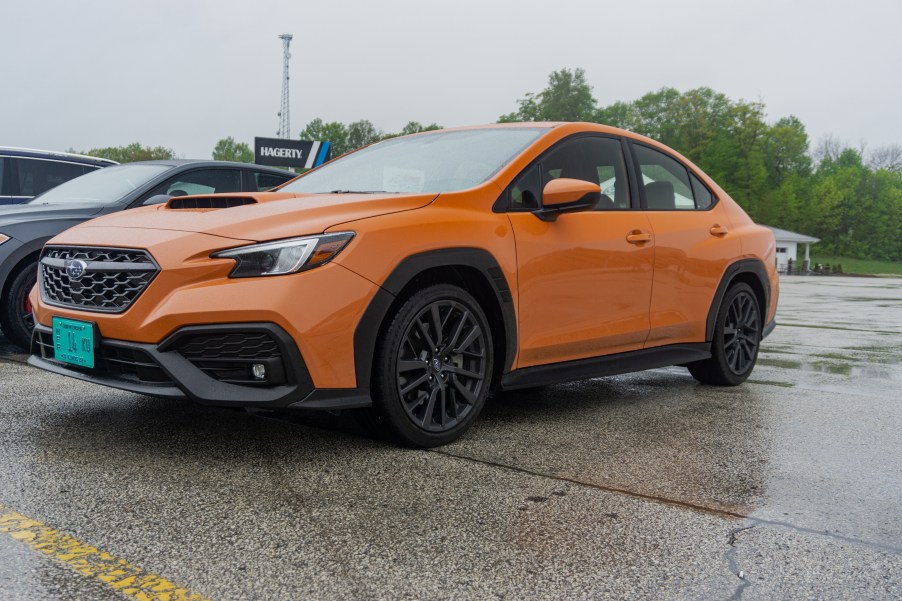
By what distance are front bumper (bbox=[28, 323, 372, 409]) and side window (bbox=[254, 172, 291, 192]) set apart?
492 cm

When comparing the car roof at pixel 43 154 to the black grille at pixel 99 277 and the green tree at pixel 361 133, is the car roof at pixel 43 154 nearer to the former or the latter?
the black grille at pixel 99 277

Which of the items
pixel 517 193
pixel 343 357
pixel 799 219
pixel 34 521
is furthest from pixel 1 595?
pixel 799 219

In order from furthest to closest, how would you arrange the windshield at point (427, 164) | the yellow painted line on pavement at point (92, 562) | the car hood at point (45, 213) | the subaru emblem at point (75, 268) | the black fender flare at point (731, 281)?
the car hood at point (45, 213), the black fender flare at point (731, 281), the windshield at point (427, 164), the subaru emblem at point (75, 268), the yellow painted line on pavement at point (92, 562)

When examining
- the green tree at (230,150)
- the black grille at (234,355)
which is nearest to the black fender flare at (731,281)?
the black grille at (234,355)

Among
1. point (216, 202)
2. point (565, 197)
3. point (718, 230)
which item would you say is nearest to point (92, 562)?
point (216, 202)

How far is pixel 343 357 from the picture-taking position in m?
3.71

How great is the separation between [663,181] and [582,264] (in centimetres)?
123

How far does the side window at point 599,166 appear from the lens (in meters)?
4.93

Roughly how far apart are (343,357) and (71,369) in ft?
4.32

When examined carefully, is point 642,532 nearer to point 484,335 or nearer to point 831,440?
point 484,335

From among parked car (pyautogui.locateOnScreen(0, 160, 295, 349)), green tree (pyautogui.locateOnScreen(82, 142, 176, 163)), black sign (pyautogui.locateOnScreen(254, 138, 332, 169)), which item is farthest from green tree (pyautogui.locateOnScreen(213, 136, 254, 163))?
parked car (pyautogui.locateOnScreen(0, 160, 295, 349))

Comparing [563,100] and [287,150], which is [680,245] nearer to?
[287,150]

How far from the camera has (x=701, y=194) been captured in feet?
19.4

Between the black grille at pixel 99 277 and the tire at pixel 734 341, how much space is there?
3.80 m
